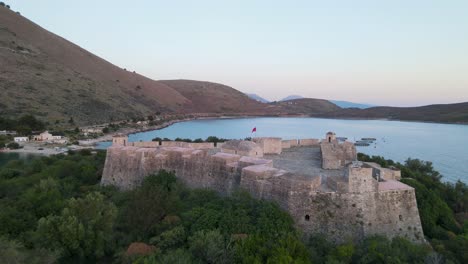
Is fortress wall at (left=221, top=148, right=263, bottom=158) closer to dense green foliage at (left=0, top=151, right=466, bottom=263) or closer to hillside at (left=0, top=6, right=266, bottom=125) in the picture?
dense green foliage at (left=0, top=151, right=466, bottom=263)

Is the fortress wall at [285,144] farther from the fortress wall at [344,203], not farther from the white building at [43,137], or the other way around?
the white building at [43,137]

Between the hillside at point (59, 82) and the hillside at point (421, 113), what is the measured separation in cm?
6059

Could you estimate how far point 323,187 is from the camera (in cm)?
1176

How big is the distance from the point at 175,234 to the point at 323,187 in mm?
4821

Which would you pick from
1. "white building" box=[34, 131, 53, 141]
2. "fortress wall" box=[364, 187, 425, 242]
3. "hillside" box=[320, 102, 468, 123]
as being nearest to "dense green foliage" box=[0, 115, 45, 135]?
"white building" box=[34, 131, 53, 141]

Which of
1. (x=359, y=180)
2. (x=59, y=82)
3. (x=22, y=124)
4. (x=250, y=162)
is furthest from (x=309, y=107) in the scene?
(x=359, y=180)

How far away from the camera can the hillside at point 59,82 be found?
54250mm

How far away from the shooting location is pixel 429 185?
17.8m

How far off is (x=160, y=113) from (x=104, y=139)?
39885 mm

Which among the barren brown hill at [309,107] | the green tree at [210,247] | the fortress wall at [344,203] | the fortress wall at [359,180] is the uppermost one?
the barren brown hill at [309,107]

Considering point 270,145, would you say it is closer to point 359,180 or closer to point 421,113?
point 359,180

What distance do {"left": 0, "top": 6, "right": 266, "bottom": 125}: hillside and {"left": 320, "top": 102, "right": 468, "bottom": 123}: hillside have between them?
199 feet

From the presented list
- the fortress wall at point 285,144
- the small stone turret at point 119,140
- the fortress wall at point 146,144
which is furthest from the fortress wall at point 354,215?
the small stone turret at point 119,140

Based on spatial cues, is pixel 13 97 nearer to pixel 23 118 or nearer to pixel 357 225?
pixel 23 118
